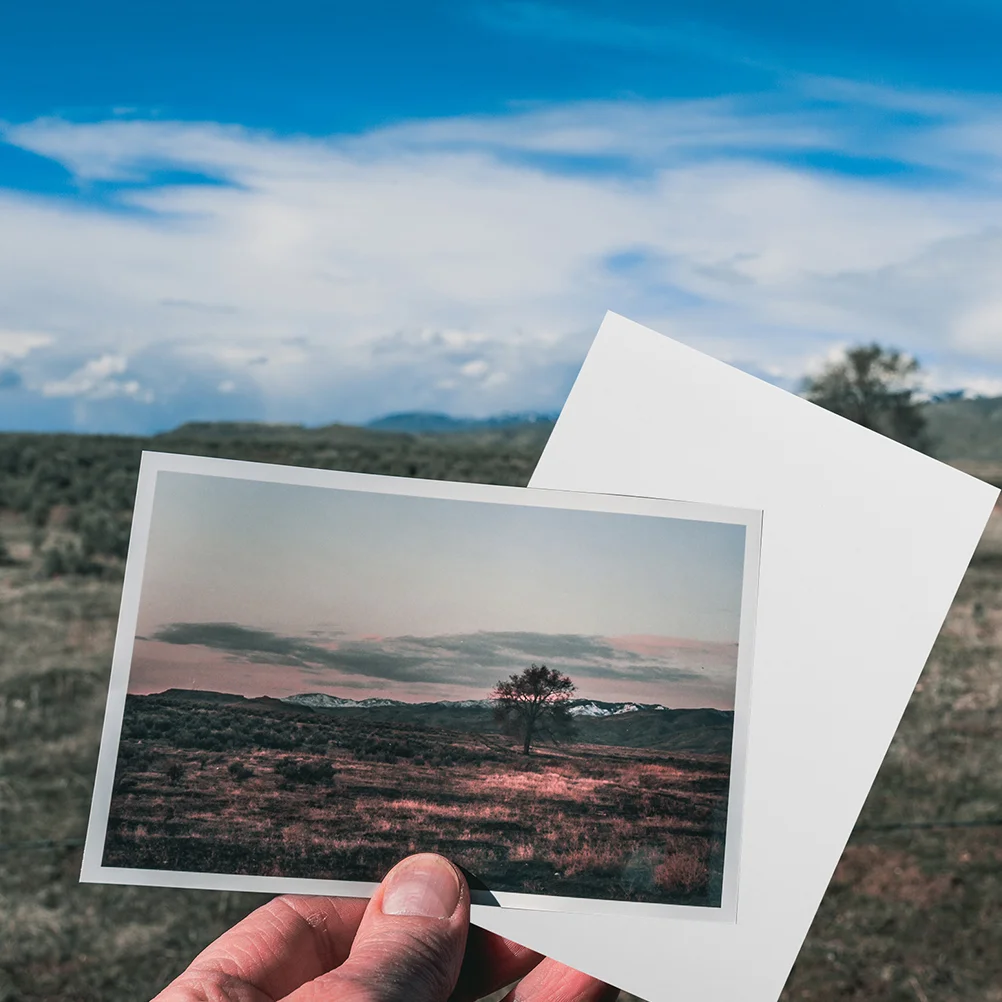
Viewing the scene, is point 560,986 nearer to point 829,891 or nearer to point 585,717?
point 585,717

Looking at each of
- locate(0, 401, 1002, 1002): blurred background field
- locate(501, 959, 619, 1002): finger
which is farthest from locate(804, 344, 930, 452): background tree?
locate(501, 959, 619, 1002): finger

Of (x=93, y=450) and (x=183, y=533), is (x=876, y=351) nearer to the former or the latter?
(x=93, y=450)

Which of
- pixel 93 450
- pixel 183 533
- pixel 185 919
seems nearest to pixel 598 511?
pixel 183 533

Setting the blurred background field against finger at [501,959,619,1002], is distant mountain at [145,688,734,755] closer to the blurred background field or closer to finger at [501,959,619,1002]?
finger at [501,959,619,1002]

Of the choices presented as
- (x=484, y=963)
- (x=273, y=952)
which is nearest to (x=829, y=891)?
(x=484, y=963)

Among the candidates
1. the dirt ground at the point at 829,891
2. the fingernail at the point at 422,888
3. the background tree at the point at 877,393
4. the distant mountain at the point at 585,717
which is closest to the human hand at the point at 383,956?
the fingernail at the point at 422,888

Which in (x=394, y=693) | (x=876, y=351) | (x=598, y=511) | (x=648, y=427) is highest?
(x=876, y=351)
